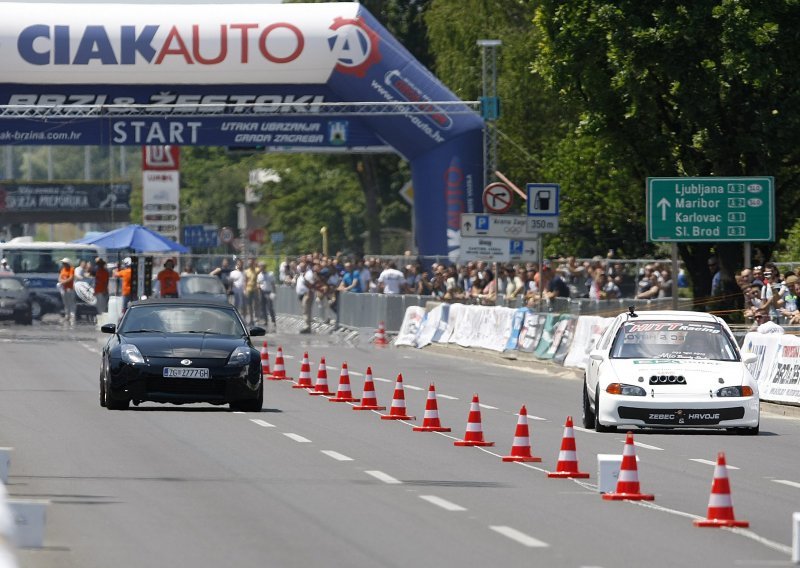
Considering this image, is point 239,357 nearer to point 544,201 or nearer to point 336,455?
point 336,455

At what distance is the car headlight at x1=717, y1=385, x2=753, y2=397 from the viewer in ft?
65.6

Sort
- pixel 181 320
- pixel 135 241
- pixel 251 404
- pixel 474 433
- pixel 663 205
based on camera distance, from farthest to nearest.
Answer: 1. pixel 135 241
2. pixel 663 205
3. pixel 181 320
4. pixel 251 404
5. pixel 474 433

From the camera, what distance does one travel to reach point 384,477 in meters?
15.1

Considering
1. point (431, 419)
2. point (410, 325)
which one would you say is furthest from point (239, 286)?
point (431, 419)

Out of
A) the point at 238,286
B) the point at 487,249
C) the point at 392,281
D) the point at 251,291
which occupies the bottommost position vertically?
the point at 251,291

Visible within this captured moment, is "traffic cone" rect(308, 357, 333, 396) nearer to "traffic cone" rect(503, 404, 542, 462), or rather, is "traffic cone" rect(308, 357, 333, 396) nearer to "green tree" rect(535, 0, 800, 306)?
"traffic cone" rect(503, 404, 542, 462)

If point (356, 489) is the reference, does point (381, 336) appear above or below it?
below

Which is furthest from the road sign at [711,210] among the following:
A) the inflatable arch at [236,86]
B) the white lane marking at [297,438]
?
the white lane marking at [297,438]

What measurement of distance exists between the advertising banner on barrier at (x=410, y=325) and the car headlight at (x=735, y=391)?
73.8ft

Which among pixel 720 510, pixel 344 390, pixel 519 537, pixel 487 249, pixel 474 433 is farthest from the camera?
pixel 487 249

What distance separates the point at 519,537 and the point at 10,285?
4039 centimetres

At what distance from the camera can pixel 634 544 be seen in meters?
11.2

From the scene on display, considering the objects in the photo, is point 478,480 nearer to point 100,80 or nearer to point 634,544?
point 634,544

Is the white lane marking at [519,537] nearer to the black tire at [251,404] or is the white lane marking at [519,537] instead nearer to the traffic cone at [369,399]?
the black tire at [251,404]
